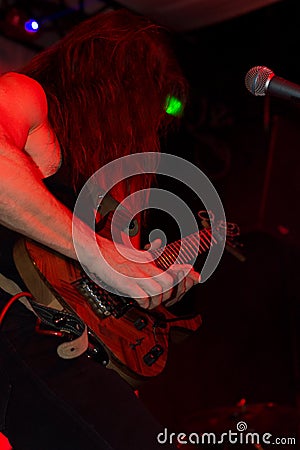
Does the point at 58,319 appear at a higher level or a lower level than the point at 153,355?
higher

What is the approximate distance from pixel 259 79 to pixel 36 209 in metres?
0.60

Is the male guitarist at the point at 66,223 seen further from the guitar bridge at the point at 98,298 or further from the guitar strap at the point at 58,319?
the guitar bridge at the point at 98,298

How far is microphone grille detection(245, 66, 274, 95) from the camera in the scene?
141 cm

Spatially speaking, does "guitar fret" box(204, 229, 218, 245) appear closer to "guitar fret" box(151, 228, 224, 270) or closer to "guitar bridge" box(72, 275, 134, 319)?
"guitar fret" box(151, 228, 224, 270)

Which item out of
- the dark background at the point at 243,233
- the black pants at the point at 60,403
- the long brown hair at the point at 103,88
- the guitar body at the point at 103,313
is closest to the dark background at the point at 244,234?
the dark background at the point at 243,233

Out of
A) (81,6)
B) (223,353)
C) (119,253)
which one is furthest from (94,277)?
(81,6)

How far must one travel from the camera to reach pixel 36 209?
4.75 ft

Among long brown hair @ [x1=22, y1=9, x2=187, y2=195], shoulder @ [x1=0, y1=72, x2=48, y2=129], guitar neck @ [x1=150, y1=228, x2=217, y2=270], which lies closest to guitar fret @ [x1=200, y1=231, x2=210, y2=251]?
guitar neck @ [x1=150, y1=228, x2=217, y2=270]

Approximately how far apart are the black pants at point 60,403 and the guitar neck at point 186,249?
514 millimetres

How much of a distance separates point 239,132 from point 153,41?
9.59ft

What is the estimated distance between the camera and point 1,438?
1.77 meters
